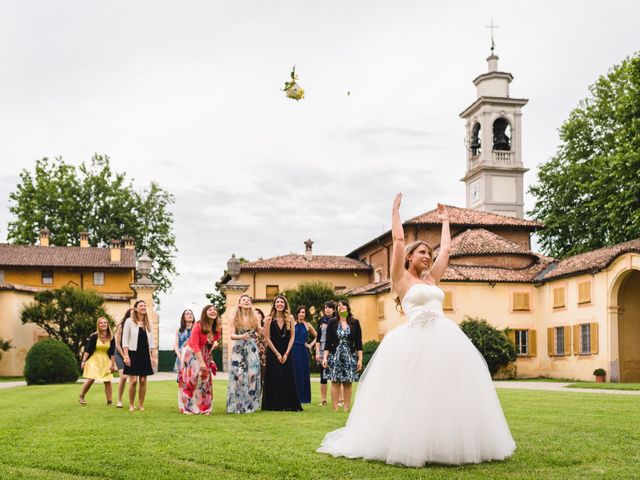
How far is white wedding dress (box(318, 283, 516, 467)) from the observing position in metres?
7.71

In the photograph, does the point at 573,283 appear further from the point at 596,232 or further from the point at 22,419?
the point at 22,419

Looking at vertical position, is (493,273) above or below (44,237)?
below

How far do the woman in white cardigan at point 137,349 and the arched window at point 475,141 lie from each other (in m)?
51.1

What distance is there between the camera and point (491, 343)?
4059 cm

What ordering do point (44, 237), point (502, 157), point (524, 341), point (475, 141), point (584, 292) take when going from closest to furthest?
point (584, 292) < point (524, 341) < point (44, 237) < point (502, 157) < point (475, 141)

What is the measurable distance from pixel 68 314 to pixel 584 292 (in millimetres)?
26406

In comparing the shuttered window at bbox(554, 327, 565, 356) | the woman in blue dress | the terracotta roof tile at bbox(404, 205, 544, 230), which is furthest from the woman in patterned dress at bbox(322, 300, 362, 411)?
the terracotta roof tile at bbox(404, 205, 544, 230)

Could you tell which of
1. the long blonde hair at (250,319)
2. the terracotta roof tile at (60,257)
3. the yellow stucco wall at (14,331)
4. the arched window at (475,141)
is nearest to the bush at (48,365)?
the yellow stucco wall at (14,331)

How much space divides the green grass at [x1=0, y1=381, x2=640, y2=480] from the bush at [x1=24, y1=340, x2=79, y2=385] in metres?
17.8

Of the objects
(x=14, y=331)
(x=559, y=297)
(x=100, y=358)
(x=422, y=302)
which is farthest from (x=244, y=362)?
(x=14, y=331)

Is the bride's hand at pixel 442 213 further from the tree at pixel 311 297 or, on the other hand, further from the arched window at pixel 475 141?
the arched window at pixel 475 141

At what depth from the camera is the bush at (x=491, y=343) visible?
40531 millimetres

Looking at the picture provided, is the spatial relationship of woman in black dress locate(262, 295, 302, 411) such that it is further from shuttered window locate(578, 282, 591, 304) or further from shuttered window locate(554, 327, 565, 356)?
shuttered window locate(554, 327, 565, 356)

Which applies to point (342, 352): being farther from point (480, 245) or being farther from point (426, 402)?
point (480, 245)
